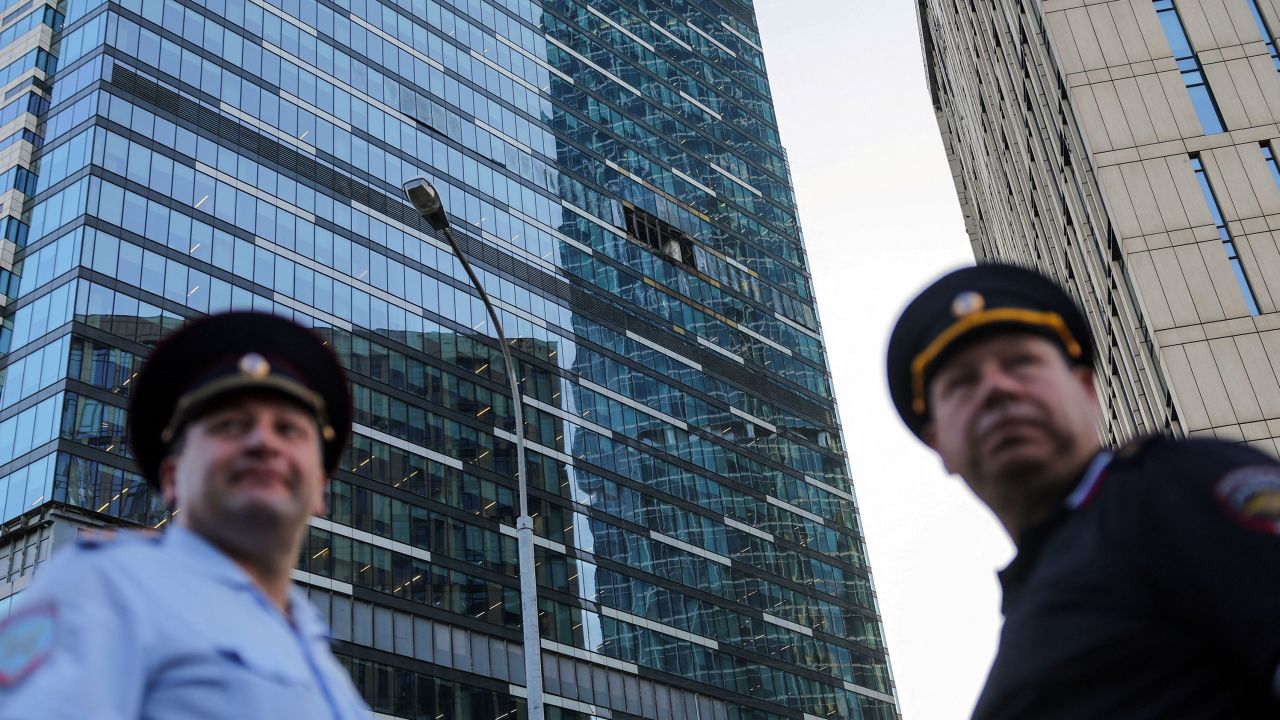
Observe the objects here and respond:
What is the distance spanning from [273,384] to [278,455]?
0.18m

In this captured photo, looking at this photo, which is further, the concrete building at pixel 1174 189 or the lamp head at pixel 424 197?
the concrete building at pixel 1174 189

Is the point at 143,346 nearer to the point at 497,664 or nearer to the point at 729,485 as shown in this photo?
the point at 497,664

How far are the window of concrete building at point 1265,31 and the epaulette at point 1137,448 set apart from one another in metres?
37.9

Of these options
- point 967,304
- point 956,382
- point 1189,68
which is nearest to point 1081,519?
point 956,382

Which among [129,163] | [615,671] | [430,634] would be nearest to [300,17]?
[129,163]

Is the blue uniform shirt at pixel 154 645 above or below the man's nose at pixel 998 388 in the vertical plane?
below

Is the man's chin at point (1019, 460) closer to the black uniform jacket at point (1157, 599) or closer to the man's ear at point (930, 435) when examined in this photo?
the black uniform jacket at point (1157, 599)

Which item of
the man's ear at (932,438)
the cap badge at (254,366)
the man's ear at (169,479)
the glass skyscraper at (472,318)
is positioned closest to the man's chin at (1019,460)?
the man's ear at (932,438)

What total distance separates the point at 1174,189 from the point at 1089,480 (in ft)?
116

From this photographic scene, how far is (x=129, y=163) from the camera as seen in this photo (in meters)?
56.0

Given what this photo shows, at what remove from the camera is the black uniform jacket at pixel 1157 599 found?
2309 millimetres

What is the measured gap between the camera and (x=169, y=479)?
3.11 m

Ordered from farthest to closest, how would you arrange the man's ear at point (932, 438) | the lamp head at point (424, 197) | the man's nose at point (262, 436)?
the lamp head at point (424, 197) → the man's ear at point (932, 438) → the man's nose at point (262, 436)

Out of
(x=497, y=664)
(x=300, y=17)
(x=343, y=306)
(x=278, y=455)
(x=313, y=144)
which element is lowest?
(x=278, y=455)
